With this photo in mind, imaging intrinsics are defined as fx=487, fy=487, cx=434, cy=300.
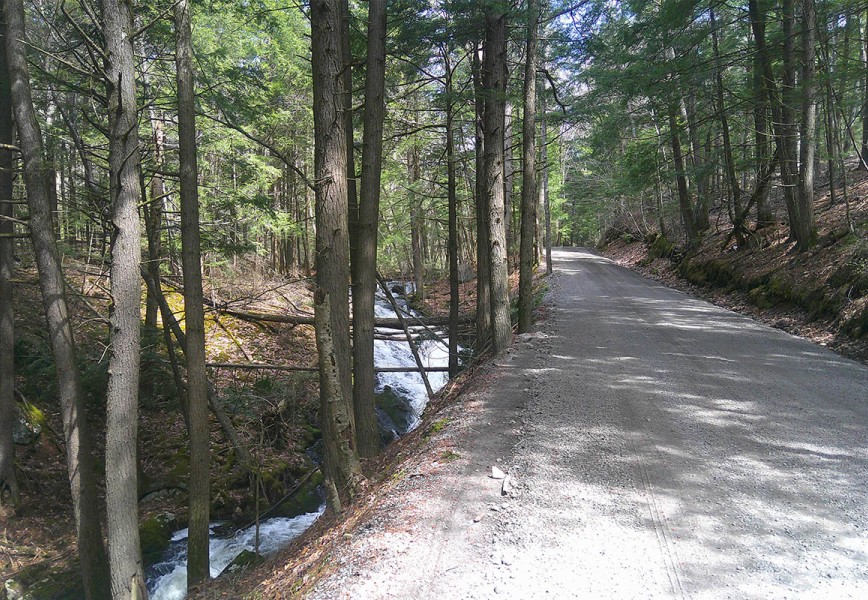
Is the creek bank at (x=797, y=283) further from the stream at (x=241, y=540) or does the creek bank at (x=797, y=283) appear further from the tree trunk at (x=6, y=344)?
the tree trunk at (x=6, y=344)

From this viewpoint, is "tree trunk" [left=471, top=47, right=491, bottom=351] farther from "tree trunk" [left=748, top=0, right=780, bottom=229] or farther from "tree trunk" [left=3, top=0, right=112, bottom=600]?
"tree trunk" [left=3, top=0, right=112, bottom=600]

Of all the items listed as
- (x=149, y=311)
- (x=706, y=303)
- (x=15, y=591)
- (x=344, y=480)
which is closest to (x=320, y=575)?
(x=344, y=480)

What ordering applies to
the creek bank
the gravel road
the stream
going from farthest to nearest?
1. the creek bank
2. the stream
3. the gravel road

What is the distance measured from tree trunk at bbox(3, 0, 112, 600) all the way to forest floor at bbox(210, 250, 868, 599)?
192 cm

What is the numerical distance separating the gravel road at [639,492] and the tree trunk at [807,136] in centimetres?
559

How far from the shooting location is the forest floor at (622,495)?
3342 millimetres

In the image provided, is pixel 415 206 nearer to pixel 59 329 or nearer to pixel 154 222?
pixel 154 222

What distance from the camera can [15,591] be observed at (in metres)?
7.00

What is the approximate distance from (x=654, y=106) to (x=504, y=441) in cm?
1281

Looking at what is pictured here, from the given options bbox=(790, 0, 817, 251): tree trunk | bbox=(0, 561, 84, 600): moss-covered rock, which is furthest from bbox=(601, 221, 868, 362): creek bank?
bbox=(0, 561, 84, 600): moss-covered rock

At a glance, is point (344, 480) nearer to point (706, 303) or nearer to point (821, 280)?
point (821, 280)

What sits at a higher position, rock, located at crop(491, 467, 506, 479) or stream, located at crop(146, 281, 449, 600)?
rock, located at crop(491, 467, 506, 479)

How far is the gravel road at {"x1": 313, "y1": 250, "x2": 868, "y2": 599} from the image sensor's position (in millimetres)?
3326

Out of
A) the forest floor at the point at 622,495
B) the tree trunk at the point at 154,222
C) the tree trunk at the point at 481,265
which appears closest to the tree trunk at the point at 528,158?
the tree trunk at the point at 481,265
